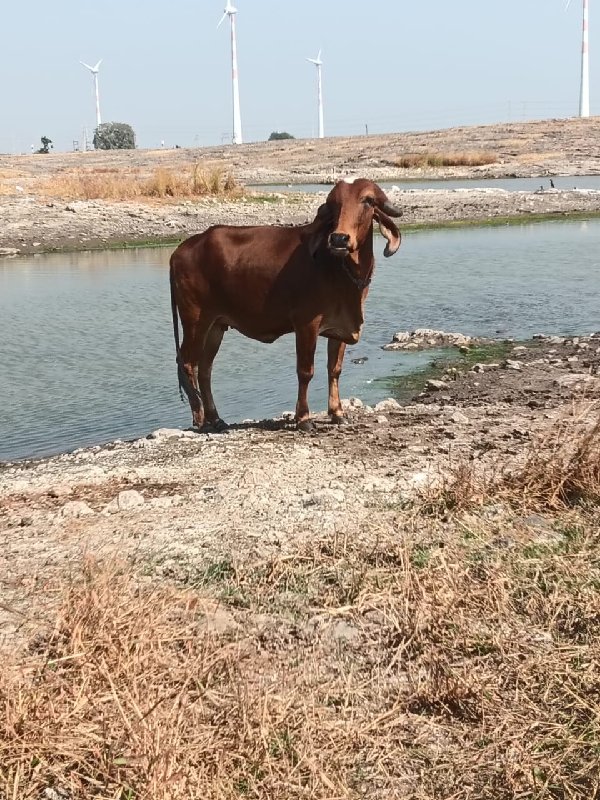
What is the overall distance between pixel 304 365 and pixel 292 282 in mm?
667

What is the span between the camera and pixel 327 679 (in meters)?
4.00

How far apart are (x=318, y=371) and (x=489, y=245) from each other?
13492 millimetres

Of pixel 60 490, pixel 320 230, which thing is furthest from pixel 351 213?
pixel 60 490

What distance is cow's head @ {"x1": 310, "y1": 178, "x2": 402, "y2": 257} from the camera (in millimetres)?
7965

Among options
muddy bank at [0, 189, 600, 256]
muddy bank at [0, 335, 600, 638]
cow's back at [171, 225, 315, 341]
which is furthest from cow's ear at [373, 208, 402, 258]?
muddy bank at [0, 189, 600, 256]

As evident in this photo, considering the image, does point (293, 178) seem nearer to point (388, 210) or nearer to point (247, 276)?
point (247, 276)

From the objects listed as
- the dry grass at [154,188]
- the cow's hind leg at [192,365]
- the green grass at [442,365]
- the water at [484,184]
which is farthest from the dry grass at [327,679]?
the water at [484,184]

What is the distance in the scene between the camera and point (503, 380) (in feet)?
35.2

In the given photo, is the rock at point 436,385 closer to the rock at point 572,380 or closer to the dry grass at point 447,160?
the rock at point 572,380

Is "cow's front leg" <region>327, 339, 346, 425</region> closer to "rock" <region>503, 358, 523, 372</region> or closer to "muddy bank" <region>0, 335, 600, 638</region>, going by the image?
"muddy bank" <region>0, 335, 600, 638</region>

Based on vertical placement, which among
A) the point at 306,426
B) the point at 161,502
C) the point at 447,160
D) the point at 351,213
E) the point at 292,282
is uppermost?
the point at 447,160

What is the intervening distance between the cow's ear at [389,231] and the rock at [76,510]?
3.58 meters

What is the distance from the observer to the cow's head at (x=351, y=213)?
7965 mm

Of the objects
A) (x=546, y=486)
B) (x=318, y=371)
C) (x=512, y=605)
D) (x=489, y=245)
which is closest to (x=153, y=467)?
(x=546, y=486)
